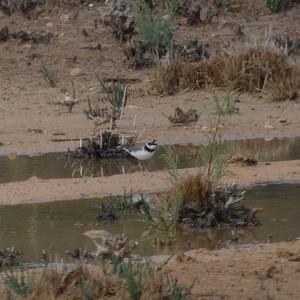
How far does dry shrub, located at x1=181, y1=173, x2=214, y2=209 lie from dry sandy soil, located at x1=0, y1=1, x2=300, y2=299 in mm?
1064

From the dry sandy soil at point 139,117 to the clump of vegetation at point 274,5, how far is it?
0.57 feet

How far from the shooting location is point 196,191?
9.51 metres

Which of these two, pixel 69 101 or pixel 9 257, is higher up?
pixel 9 257

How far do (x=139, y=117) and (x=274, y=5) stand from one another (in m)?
5.43

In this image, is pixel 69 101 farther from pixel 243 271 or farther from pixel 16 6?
pixel 243 271

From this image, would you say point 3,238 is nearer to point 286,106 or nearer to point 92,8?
point 286,106

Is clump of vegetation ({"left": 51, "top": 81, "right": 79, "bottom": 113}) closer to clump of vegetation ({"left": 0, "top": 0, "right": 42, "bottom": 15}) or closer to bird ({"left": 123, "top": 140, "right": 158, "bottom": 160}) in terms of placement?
bird ({"left": 123, "top": 140, "right": 158, "bottom": 160})

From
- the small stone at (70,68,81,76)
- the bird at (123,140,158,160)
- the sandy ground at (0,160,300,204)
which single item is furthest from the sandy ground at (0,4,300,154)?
the sandy ground at (0,160,300,204)

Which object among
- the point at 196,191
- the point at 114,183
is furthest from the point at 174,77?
the point at 196,191

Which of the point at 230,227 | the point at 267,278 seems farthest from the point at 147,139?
the point at 267,278

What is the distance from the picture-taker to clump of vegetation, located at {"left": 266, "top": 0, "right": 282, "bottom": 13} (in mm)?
20158

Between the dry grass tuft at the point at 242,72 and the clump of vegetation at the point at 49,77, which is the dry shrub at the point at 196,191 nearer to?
the dry grass tuft at the point at 242,72

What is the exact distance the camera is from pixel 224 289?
7156 mm

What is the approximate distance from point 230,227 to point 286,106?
7022mm
